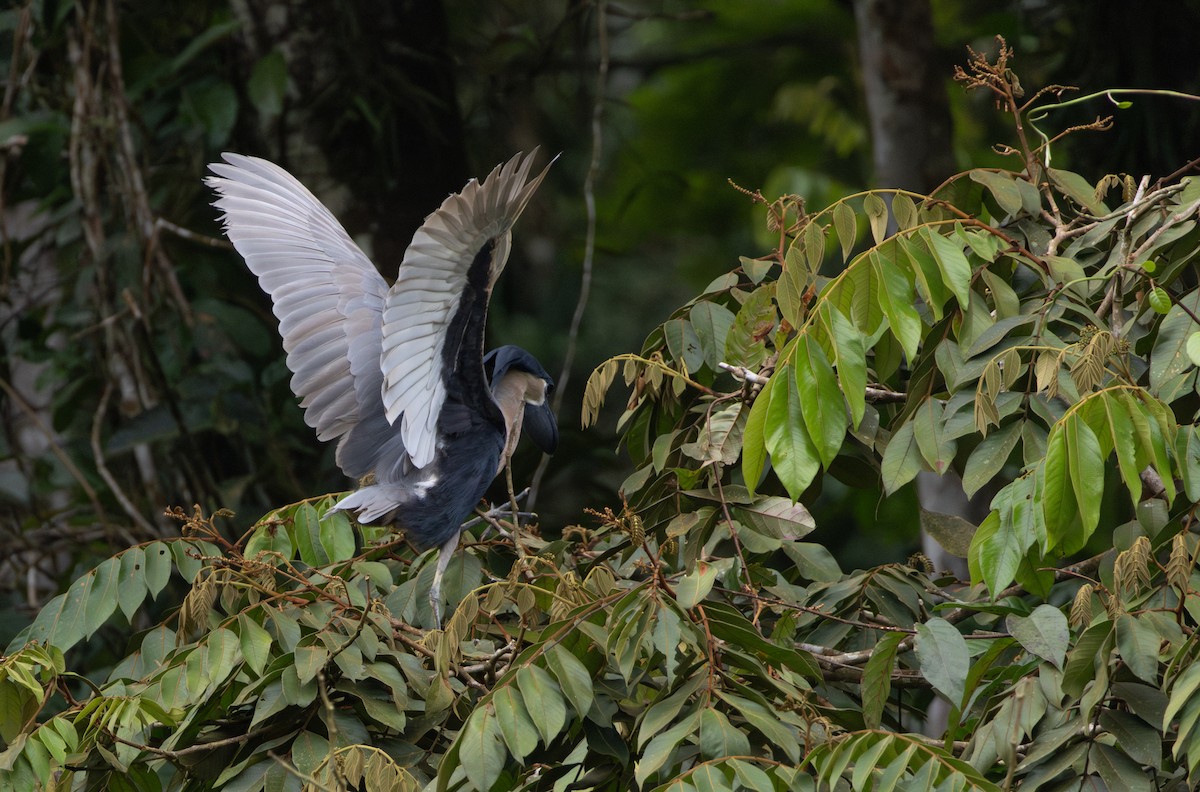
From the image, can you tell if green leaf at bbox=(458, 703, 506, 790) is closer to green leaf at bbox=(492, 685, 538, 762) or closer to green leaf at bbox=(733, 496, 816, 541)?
green leaf at bbox=(492, 685, 538, 762)

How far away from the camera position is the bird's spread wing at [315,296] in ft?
9.03

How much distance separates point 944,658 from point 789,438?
334 millimetres

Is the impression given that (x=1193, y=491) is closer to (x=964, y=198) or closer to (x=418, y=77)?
(x=964, y=198)

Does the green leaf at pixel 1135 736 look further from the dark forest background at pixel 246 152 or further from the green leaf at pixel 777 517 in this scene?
the dark forest background at pixel 246 152

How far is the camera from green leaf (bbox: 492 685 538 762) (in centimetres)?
156

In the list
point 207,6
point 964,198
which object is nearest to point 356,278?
point 964,198

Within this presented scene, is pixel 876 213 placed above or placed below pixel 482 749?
above

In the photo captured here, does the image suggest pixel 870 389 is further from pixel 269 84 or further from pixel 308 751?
pixel 269 84

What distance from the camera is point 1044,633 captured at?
1.68 m

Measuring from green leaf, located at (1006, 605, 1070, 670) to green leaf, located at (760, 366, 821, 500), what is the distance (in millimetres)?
336

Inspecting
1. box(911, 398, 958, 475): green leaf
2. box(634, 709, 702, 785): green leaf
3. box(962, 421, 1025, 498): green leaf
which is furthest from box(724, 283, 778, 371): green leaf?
box(634, 709, 702, 785): green leaf

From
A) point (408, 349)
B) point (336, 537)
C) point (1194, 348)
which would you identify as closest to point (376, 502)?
point (336, 537)

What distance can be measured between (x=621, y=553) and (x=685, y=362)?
1.16 feet

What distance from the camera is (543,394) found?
2801mm
